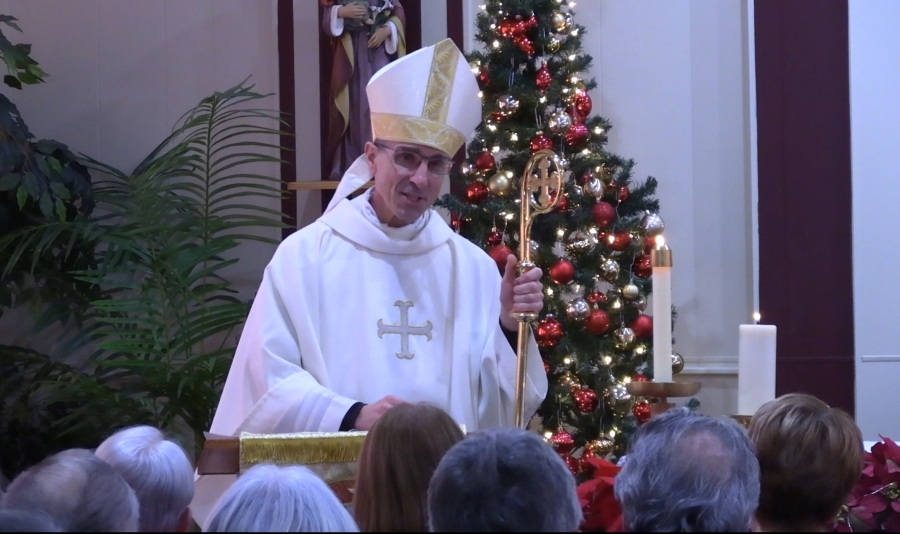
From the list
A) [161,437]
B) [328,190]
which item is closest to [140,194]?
[328,190]

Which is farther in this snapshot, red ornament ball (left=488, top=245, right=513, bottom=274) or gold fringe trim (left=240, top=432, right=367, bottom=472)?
red ornament ball (left=488, top=245, right=513, bottom=274)

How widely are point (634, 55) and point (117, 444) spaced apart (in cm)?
424

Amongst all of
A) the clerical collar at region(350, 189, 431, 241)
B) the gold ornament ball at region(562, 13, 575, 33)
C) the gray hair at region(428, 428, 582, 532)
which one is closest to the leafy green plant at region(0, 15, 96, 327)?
the clerical collar at region(350, 189, 431, 241)

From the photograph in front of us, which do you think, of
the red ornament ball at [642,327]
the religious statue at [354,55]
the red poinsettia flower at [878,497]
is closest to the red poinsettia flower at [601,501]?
the red poinsettia flower at [878,497]

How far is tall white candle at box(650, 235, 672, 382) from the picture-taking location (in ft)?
7.17

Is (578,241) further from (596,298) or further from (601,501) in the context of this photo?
(601,501)

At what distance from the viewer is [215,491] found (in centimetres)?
245

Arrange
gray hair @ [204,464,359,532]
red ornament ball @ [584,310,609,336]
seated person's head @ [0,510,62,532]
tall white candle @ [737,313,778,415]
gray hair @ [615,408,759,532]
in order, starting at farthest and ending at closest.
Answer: red ornament ball @ [584,310,609,336]
tall white candle @ [737,313,778,415]
gray hair @ [615,408,759,532]
gray hair @ [204,464,359,532]
seated person's head @ [0,510,62,532]

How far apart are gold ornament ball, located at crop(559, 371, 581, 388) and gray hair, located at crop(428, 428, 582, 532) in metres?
3.22

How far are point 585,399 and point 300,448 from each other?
2.61 meters

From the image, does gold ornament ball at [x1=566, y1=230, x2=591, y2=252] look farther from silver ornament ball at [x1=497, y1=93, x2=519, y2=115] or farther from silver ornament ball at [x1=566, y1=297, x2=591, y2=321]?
silver ornament ball at [x1=497, y1=93, x2=519, y2=115]

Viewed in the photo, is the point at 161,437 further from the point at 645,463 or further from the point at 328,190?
the point at 328,190

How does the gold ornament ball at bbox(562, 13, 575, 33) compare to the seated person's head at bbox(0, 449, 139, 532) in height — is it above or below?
above

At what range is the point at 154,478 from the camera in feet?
6.10
